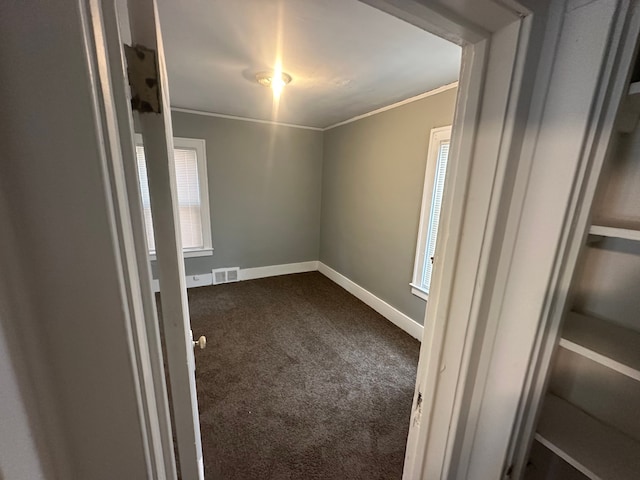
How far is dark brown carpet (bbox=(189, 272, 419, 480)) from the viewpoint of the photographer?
4.88 feet

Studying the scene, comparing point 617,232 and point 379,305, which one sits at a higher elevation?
point 617,232

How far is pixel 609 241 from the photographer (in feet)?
2.42

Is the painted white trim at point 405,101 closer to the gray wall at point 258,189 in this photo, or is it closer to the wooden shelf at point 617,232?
the gray wall at point 258,189

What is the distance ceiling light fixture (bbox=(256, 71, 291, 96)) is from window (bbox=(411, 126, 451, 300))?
51.7 inches

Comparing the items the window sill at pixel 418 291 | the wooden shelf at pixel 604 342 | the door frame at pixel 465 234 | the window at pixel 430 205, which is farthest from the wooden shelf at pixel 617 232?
the window sill at pixel 418 291

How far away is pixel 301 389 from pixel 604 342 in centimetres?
178

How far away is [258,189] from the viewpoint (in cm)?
374

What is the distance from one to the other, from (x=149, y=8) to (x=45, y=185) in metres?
0.37

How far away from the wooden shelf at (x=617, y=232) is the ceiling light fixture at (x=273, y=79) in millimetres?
2008

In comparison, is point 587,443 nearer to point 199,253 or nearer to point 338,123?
point 338,123

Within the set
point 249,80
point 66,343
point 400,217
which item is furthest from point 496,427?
point 249,80

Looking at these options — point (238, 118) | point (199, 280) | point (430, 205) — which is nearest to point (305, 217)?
point (238, 118)

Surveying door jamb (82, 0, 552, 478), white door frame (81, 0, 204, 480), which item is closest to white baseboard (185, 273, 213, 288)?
white door frame (81, 0, 204, 480)

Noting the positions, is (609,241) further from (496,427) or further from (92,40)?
(92,40)
